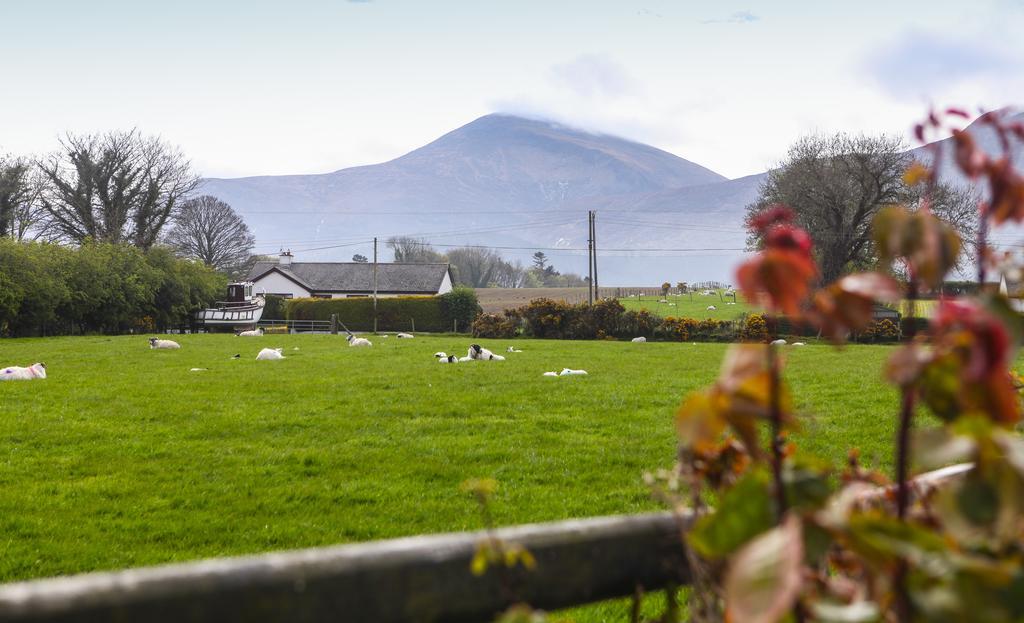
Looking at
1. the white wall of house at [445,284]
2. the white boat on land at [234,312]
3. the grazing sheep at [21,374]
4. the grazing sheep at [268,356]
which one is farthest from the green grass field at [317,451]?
the white wall of house at [445,284]

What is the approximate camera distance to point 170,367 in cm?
1827

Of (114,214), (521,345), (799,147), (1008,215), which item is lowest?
(521,345)

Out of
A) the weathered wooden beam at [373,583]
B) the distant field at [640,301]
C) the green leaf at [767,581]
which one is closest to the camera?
the green leaf at [767,581]

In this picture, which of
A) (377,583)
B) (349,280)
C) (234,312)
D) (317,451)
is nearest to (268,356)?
(317,451)

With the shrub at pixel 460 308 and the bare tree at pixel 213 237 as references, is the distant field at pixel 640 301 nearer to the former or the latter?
the shrub at pixel 460 308

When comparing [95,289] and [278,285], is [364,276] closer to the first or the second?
[278,285]

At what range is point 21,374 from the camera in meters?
14.9

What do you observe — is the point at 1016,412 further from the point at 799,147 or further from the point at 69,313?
the point at 799,147

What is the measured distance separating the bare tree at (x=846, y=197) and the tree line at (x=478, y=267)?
7411cm

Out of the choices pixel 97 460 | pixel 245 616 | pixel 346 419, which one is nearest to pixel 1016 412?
pixel 245 616

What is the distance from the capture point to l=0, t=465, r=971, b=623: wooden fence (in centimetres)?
82

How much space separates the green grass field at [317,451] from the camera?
562 cm

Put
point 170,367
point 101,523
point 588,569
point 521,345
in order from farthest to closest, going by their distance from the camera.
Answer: point 521,345 < point 170,367 < point 101,523 < point 588,569

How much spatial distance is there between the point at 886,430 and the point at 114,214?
55590mm
